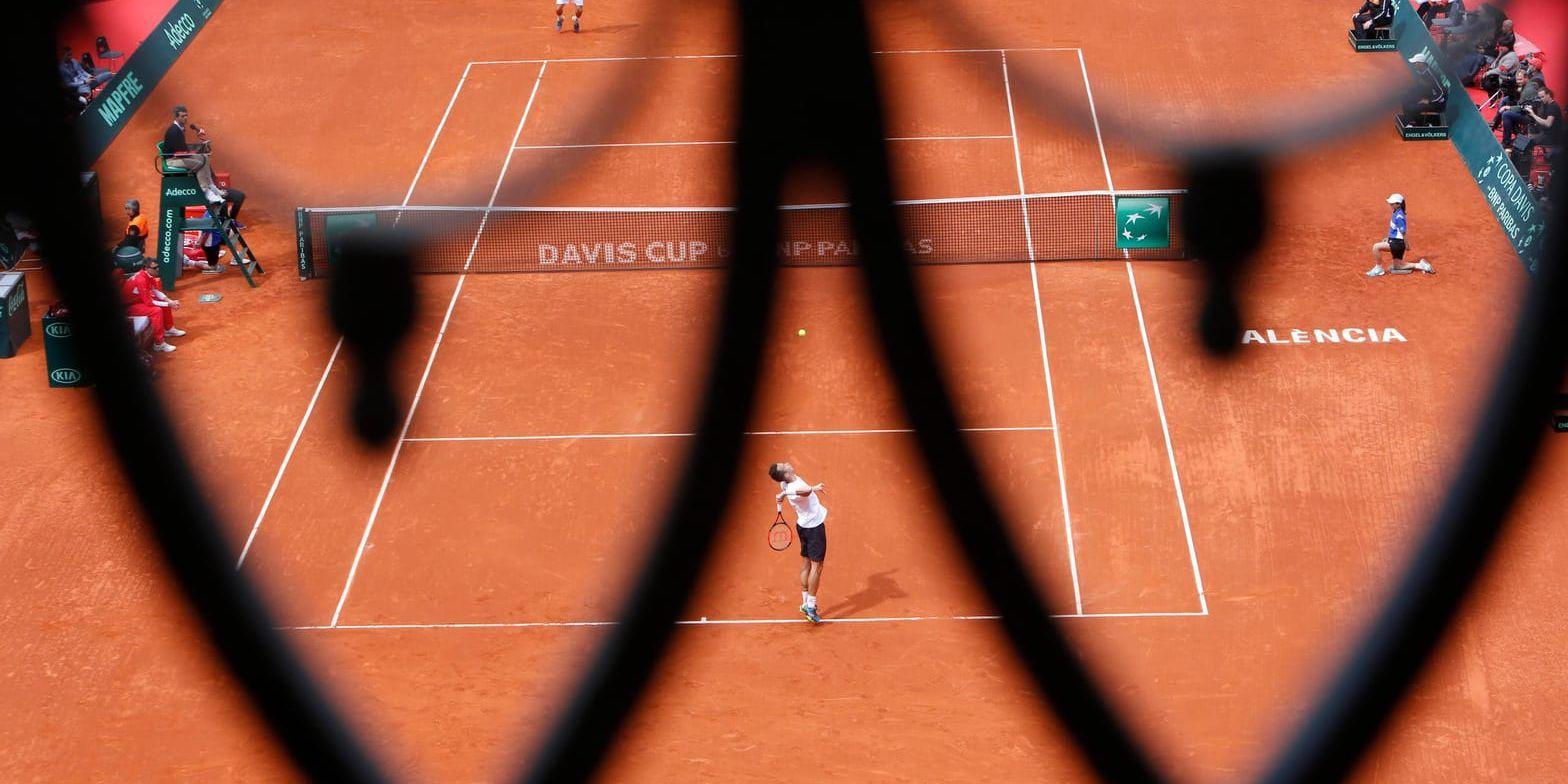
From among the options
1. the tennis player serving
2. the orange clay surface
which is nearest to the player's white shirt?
the tennis player serving

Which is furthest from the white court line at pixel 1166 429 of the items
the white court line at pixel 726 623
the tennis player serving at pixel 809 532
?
the tennis player serving at pixel 809 532

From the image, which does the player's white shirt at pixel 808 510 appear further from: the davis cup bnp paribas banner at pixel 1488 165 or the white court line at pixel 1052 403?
the davis cup bnp paribas banner at pixel 1488 165

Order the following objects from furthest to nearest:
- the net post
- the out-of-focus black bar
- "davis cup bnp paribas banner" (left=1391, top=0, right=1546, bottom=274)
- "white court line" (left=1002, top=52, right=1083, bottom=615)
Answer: the net post → "davis cup bnp paribas banner" (left=1391, top=0, right=1546, bottom=274) → "white court line" (left=1002, top=52, right=1083, bottom=615) → the out-of-focus black bar

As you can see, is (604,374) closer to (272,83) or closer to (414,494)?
(414,494)


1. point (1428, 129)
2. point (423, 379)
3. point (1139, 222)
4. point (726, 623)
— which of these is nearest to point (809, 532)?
point (726, 623)

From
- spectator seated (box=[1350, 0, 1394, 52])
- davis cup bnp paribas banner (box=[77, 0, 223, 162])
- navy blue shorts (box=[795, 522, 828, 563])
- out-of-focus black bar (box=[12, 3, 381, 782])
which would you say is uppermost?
out-of-focus black bar (box=[12, 3, 381, 782])

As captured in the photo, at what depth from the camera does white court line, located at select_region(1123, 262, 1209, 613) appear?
405 inches

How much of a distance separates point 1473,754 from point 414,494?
20.7ft

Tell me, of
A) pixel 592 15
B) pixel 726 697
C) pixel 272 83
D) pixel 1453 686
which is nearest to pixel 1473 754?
pixel 1453 686

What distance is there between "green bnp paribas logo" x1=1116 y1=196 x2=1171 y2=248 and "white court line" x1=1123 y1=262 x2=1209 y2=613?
24 centimetres

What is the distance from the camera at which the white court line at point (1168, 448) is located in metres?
10.3

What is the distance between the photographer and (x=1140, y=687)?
9.33m

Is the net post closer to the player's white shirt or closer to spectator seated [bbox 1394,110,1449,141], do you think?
the player's white shirt

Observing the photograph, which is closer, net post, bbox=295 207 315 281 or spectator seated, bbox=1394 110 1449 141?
net post, bbox=295 207 315 281
